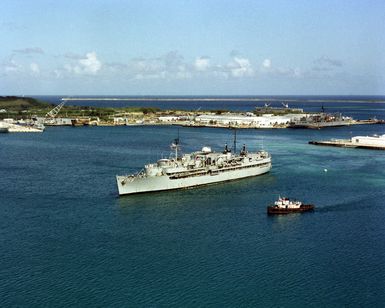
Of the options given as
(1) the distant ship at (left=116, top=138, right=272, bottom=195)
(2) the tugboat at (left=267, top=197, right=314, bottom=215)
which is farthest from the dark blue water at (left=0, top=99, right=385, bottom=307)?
(2) the tugboat at (left=267, top=197, right=314, bottom=215)

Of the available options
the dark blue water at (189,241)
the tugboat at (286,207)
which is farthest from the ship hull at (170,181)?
the tugboat at (286,207)

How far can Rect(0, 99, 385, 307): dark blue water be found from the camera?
92.6ft

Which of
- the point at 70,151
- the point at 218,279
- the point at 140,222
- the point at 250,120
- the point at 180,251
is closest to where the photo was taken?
the point at 218,279

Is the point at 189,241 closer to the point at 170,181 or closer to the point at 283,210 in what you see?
the point at 283,210

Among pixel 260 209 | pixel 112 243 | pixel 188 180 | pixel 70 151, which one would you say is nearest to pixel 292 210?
pixel 260 209

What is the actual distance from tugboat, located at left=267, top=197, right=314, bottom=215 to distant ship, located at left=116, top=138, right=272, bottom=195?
12.2 meters

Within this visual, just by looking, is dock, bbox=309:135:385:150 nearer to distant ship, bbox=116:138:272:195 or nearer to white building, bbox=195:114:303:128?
distant ship, bbox=116:138:272:195

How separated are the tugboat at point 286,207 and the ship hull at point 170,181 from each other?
475 inches

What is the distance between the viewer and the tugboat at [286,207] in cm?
4353

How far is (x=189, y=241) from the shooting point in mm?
36531

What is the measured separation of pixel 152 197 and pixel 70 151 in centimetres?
3500

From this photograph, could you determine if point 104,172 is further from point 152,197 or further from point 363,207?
point 363,207

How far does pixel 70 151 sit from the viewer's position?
262 ft

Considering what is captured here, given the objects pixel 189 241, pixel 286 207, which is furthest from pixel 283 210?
pixel 189 241
